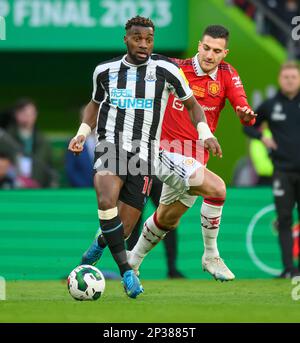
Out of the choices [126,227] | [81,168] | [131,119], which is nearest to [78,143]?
[131,119]

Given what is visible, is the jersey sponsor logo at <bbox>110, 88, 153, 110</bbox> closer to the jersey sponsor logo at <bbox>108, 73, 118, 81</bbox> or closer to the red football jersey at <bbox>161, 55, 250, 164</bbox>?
the jersey sponsor logo at <bbox>108, 73, 118, 81</bbox>

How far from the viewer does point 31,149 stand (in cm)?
1545

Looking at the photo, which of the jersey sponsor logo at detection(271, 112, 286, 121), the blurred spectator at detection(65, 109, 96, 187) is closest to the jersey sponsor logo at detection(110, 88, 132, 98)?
the jersey sponsor logo at detection(271, 112, 286, 121)

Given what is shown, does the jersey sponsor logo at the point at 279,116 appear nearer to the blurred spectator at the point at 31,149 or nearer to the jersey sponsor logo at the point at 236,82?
the jersey sponsor logo at the point at 236,82

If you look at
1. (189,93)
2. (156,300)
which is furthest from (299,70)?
(156,300)

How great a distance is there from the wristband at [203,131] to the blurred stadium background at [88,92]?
173 inches

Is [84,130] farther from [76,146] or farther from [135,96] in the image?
[135,96]

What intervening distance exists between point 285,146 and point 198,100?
3190 mm

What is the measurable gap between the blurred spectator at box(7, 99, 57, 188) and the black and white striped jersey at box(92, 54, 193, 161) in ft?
18.0

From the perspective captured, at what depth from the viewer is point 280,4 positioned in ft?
63.1

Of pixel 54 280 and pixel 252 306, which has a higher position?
pixel 252 306

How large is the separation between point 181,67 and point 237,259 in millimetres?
4067

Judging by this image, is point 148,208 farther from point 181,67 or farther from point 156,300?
point 156,300

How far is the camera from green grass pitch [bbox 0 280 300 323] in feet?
26.5
